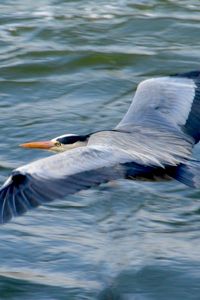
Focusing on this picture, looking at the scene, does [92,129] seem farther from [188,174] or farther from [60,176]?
[60,176]

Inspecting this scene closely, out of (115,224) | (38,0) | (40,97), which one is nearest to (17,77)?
(40,97)

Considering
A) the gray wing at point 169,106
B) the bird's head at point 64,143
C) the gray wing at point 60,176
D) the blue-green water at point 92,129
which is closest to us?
the gray wing at point 60,176

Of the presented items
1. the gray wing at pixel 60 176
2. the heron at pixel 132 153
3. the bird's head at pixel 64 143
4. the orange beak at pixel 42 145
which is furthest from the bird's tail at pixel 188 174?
the orange beak at pixel 42 145

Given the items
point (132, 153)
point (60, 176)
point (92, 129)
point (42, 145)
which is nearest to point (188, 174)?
point (132, 153)

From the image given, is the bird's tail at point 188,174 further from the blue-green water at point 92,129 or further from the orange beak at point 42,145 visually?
the orange beak at point 42,145

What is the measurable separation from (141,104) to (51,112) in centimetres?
182

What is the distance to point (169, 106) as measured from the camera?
338 inches

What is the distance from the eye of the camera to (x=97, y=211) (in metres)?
8.38

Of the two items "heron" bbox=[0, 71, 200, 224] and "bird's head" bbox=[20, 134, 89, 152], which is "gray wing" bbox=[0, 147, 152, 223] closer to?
"heron" bbox=[0, 71, 200, 224]

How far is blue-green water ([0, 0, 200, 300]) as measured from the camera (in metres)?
7.27

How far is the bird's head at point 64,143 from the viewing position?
8156 millimetres

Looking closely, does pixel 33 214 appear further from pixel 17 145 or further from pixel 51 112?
pixel 51 112

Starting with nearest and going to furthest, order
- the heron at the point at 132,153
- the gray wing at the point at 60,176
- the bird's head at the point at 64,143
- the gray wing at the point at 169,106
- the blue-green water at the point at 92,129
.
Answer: the gray wing at the point at 60,176, the heron at the point at 132,153, the blue-green water at the point at 92,129, the bird's head at the point at 64,143, the gray wing at the point at 169,106

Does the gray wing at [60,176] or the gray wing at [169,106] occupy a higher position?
the gray wing at [169,106]
